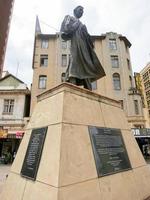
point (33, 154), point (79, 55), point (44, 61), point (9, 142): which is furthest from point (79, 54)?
point (44, 61)

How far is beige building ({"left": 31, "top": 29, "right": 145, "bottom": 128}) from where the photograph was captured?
2158cm

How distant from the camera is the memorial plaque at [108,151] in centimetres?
298

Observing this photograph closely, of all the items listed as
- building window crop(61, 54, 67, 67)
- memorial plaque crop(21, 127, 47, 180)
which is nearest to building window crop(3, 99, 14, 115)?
building window crop(61, 54, 67, 67)

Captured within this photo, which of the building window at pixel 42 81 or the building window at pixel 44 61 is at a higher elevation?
the building window at pixel 44 61

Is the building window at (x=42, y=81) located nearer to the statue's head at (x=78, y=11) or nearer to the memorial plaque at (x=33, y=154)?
the statue's head at (x=78, y=11)

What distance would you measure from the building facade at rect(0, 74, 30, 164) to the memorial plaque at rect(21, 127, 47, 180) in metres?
15.4

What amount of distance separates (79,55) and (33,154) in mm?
2872

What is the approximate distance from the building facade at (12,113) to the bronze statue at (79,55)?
1495 centimetres

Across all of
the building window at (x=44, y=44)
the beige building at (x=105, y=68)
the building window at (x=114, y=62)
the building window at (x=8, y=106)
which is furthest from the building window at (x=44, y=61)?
the building window at (x=114, y=62)

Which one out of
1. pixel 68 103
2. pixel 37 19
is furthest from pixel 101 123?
pixel 37 19

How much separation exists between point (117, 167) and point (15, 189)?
6.24 feet

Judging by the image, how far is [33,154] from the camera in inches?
120

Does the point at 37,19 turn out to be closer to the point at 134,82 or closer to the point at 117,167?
the point at 134,82

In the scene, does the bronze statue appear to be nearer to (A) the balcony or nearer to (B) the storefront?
(B) the storefront
